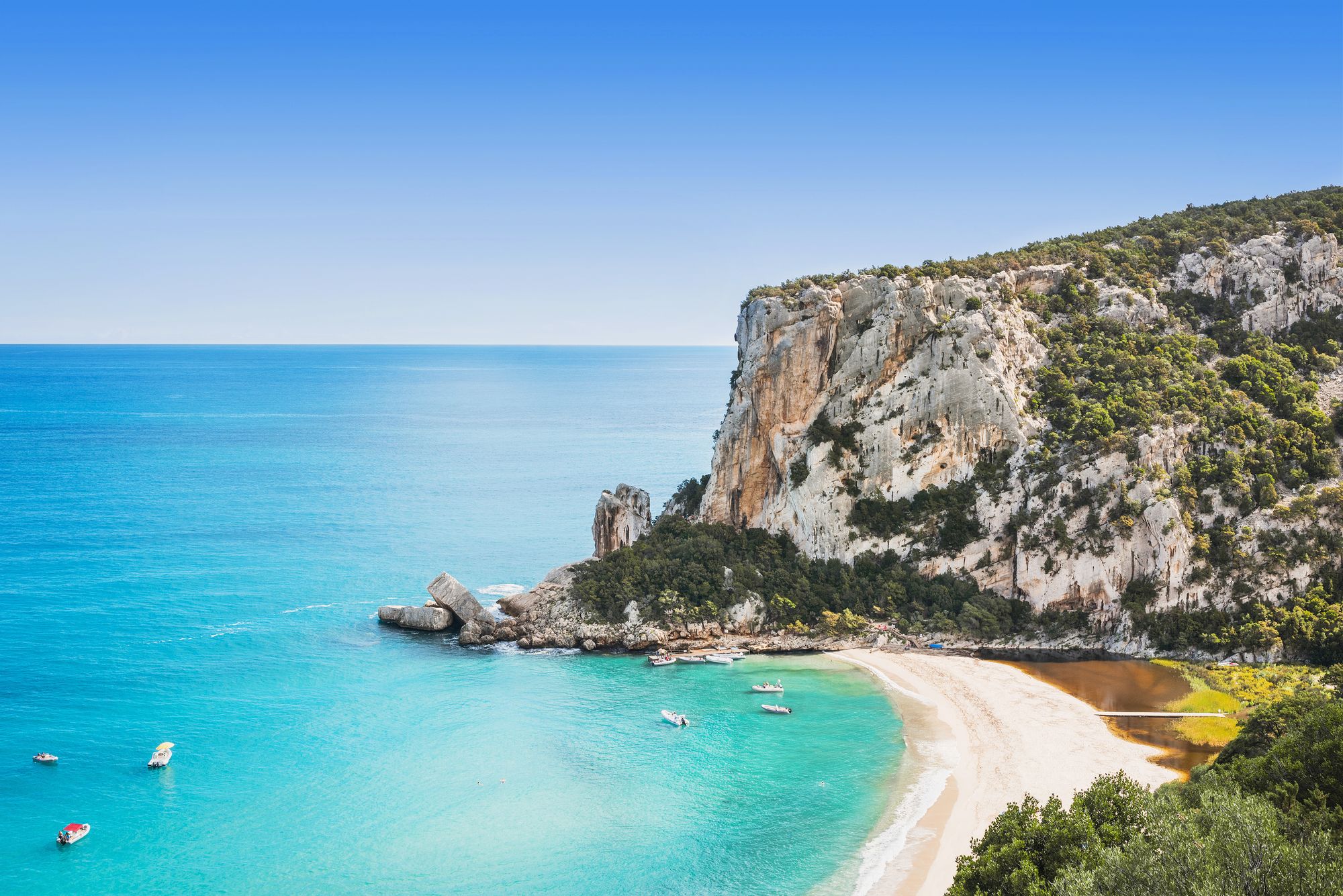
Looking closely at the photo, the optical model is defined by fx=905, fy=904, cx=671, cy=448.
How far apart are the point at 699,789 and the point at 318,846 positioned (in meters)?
13.9

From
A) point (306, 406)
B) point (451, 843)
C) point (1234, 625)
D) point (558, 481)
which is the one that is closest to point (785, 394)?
point (1234, 625)

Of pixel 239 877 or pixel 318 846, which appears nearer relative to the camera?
pixel 239 877

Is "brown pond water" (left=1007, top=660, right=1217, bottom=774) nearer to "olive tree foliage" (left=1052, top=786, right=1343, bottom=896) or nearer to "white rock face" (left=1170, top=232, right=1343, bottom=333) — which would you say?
"olive tree foliage" (left=1052, top=786, right=1343, bottom=896)

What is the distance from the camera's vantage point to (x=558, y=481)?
97938 mm

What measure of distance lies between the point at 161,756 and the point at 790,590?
106 feet

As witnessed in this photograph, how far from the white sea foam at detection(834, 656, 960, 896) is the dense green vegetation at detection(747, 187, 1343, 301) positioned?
2924 centimetres

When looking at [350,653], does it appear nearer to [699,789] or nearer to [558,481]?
[699,789]

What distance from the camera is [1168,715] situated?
3988 cm

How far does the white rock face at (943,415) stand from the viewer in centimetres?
5022

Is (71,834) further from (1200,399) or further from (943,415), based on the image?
(1200,399)

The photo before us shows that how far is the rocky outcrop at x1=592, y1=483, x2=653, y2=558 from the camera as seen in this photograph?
193 ft

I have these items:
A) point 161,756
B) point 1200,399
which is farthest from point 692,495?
point 161,756

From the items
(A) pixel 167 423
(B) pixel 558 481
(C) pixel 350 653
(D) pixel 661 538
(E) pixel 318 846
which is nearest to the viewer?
(E) pixel 318 846

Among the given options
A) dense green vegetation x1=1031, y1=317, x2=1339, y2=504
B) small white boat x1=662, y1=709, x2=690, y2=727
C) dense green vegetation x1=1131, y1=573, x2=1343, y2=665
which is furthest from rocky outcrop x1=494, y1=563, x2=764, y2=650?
dense green vegetation x1=1031, y1=317, x2=1339, y2=504
